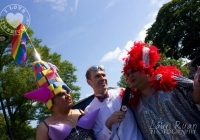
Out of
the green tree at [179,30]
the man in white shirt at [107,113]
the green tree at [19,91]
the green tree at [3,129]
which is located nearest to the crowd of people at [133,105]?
the man in white shirt at [107,113]

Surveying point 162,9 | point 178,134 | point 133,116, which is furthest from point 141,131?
point 162,9

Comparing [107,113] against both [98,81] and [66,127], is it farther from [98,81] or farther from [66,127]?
[66,127]

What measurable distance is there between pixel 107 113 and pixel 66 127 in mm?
555

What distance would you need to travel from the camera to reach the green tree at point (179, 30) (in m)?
19.2

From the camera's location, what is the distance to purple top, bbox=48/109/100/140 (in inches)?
105

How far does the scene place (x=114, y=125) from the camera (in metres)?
2.90

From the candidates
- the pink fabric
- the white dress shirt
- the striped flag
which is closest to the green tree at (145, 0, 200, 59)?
the striped flag

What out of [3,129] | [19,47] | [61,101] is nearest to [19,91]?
[3,129]

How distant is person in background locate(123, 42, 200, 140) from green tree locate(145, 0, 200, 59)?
1745 cm

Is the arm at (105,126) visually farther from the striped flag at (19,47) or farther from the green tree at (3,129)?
the green tree at (3,129)

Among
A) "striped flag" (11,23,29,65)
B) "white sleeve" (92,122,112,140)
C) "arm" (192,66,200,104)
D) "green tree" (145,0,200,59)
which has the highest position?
"green tree" (145,0,200,59)

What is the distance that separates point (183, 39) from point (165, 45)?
153 cm

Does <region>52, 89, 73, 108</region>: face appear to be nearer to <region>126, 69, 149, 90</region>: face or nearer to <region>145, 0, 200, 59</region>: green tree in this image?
<region>126, 69, 149, 90</region>: face

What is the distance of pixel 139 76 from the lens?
280 centimetres
